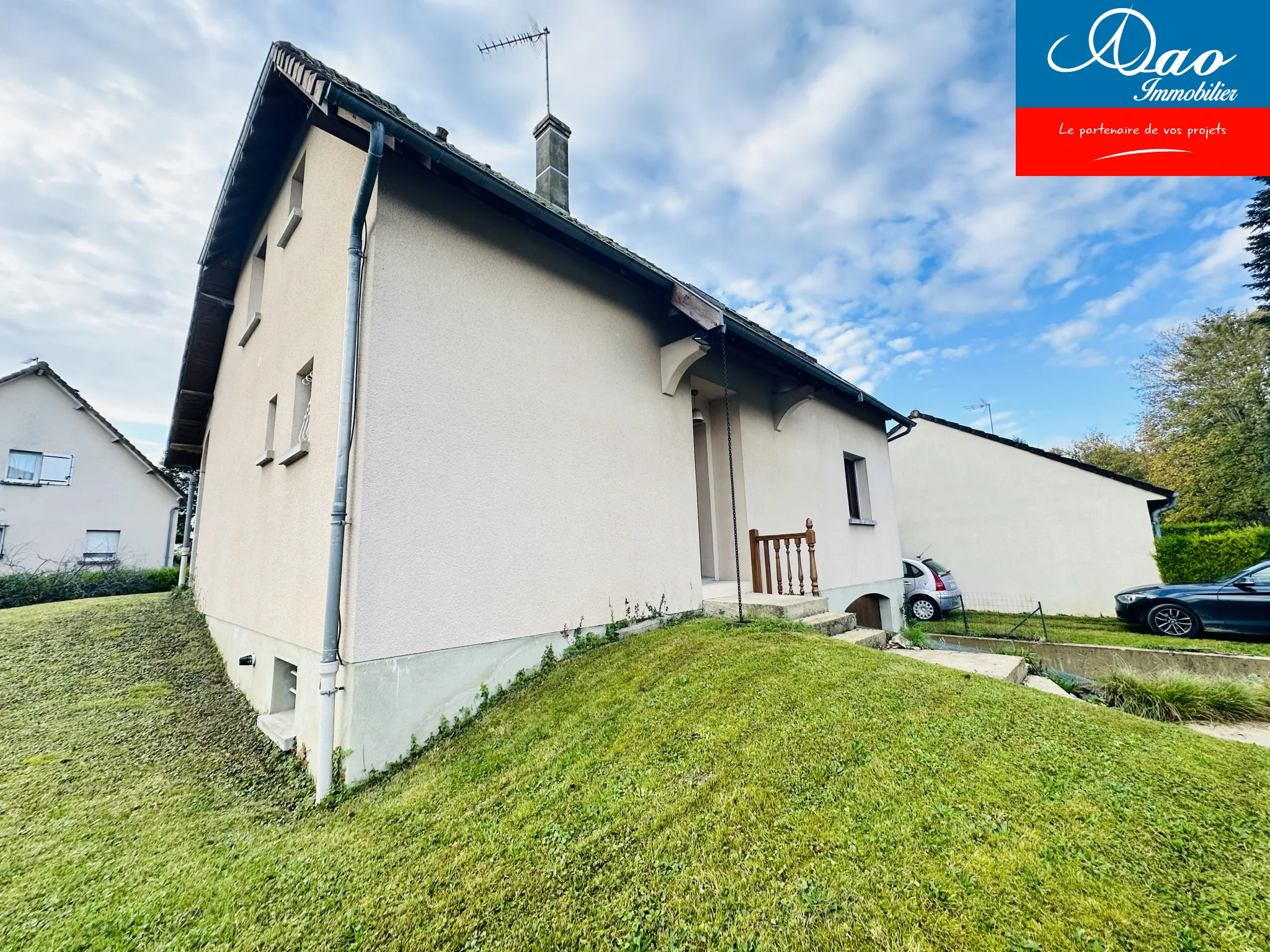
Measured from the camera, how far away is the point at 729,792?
2299 millimetres

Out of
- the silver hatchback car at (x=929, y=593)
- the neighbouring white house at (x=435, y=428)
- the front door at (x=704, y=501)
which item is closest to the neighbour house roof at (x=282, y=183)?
the neighbouring white house at (x=435, y=428)

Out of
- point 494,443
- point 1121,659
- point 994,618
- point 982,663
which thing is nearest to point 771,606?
point 982,663

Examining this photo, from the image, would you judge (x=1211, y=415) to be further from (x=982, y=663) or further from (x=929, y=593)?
(x=982, y=663)

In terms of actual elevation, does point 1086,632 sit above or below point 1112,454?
below

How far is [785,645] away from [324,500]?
152 inches

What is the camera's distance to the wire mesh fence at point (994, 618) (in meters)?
10.2

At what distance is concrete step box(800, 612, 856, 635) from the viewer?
5.05 m

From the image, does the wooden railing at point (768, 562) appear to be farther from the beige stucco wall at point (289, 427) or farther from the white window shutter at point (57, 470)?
the white window shutter at point (57, 470)

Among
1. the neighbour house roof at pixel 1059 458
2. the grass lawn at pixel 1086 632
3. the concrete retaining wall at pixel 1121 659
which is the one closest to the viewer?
the concrete retaining wall at pixel 1121 659

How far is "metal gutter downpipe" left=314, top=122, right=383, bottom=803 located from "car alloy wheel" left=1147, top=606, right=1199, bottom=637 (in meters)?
13.6

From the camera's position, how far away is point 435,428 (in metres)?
3.90

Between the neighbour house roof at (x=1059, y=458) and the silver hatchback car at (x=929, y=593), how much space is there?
422 centimetres

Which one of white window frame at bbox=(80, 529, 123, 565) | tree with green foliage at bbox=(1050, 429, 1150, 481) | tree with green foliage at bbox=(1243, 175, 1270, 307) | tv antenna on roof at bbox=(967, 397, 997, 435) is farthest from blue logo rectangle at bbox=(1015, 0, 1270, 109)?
white window frame at bbox=(80, 529, 123, 565)

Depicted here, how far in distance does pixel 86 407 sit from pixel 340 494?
20579 millimetres
